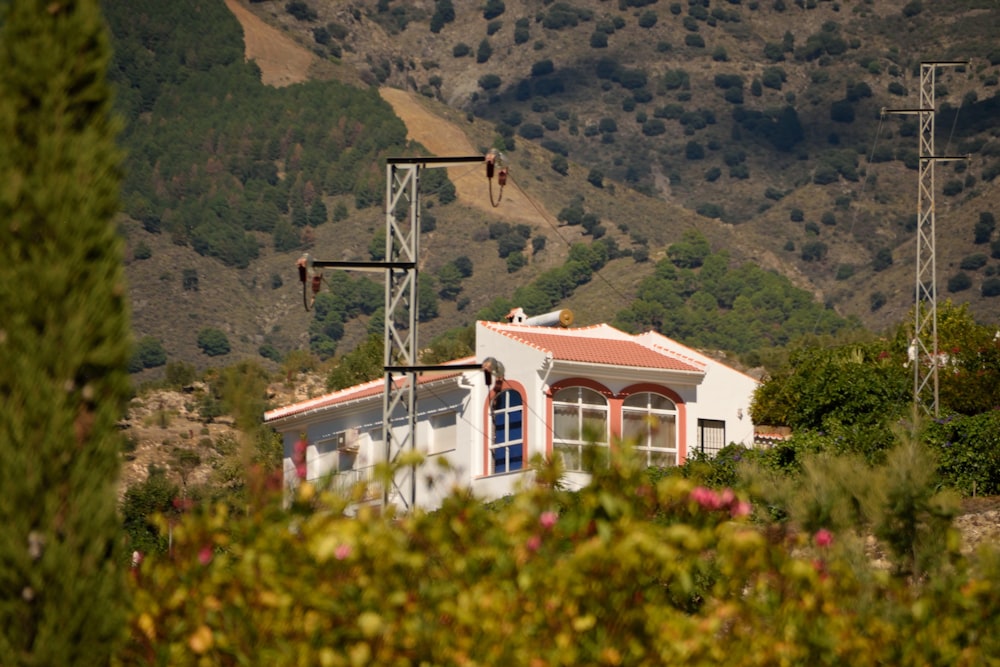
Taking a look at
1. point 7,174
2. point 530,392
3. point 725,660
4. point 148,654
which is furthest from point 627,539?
point 530,392

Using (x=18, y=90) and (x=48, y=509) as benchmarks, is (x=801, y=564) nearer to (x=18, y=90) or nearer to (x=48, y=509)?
(x=48, y=509)

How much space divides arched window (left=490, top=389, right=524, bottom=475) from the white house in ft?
0.09

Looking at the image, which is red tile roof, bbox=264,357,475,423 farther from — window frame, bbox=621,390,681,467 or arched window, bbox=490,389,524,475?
window frame, bbox=621,390,681,467

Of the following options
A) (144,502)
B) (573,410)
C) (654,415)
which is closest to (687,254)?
(144,502)

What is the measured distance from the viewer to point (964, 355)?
63.9m

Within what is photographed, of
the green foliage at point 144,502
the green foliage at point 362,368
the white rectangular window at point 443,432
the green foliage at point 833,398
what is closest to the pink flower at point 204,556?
the white rectangular window at point 443,432

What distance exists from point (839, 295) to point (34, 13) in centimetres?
18997

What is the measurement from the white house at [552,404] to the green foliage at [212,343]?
12756 cm

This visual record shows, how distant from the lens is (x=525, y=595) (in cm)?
1296

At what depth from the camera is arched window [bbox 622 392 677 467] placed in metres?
50.3

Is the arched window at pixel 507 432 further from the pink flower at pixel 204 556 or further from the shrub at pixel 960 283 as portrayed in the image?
the shrub at pixel 960 283

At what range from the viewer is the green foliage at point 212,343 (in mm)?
179875

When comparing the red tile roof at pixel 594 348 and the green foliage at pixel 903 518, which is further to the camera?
the red tile roof at pixel 594 348

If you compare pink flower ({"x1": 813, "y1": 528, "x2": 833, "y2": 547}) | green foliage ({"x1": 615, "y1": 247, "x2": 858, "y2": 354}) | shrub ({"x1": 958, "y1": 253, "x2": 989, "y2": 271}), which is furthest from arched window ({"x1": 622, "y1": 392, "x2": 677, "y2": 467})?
shrub ({"x1": 958, "y1": 253, "x2": 989, "y2": 271})
